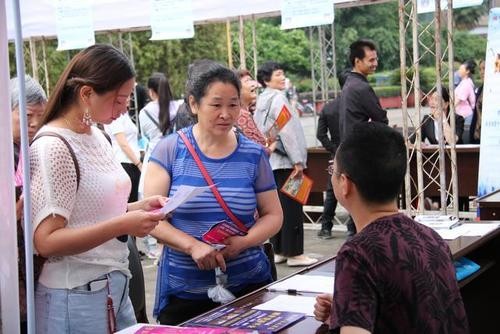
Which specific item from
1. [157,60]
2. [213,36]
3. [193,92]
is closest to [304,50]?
[213,36]

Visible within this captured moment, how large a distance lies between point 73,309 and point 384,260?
1.06 m

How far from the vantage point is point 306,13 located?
6953 mm

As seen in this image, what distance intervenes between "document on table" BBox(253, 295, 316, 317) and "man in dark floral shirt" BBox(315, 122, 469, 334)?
21.3 inches

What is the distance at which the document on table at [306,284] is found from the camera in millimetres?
2797

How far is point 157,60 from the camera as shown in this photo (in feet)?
90.0

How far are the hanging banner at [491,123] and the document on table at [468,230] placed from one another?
304 cm

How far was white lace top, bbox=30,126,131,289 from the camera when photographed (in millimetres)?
2330

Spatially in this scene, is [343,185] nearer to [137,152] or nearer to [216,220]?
[216,220]

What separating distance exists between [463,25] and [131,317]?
38.8m

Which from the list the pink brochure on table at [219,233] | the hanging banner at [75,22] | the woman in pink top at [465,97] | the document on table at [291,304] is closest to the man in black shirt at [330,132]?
the hanging banner at [75,22]

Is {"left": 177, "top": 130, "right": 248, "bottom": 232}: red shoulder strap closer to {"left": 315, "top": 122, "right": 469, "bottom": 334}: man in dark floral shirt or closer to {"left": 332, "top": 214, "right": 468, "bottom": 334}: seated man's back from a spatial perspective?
{"left": 315, "top": 122, "right": 469, "bottom": 334}: man in dark floral shirt

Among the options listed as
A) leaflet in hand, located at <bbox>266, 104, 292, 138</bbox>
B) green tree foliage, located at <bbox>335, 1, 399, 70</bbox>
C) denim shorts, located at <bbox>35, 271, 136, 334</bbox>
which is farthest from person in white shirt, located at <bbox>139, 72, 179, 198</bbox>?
green tree foliage, located at <bbox>335, 1, 399, 70</bbox>

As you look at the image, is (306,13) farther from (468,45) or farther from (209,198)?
(468,45)

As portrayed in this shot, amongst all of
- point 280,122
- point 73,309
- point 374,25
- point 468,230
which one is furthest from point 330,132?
point 374,25
